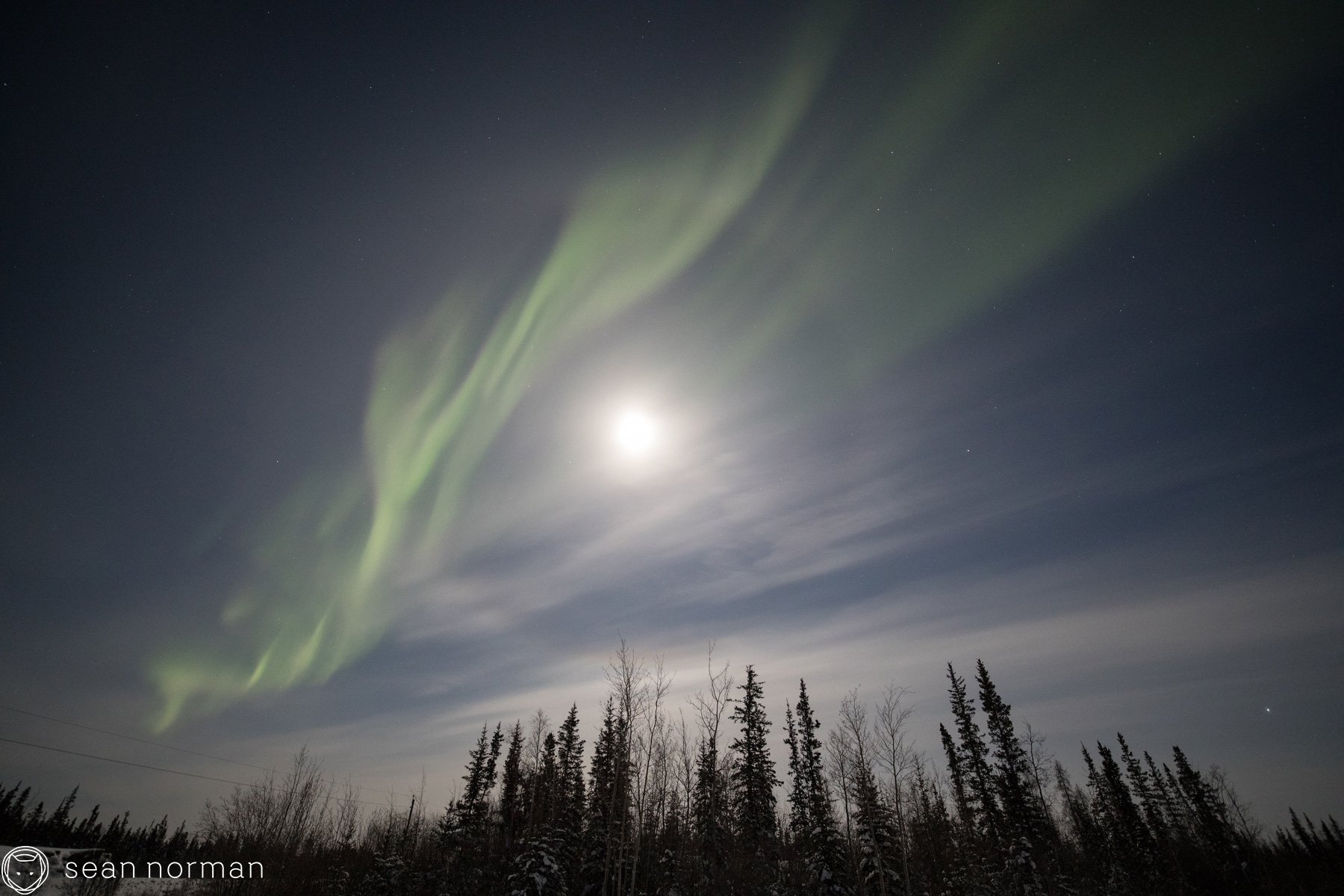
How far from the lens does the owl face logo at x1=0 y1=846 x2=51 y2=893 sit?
3494 cm

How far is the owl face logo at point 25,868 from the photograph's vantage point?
34.9m

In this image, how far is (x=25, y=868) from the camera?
3603 cm

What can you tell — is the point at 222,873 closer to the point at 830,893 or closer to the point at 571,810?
the point at 571,810

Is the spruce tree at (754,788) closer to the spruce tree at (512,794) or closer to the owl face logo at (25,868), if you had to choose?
the spruce tree at (512,794)

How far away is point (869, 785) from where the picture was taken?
31.9 meters

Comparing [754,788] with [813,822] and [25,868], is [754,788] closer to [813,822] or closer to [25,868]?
[813,822]

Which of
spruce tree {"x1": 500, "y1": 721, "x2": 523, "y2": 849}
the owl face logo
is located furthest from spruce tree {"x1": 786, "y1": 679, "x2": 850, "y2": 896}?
the owl face logo

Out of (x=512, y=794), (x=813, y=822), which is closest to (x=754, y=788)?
(x=813, y=822)

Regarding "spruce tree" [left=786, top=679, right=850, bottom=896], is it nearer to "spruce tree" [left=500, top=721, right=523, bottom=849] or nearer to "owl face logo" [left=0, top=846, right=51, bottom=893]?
"spruce tree" [left=500, top=721, right=523, bottom=849]

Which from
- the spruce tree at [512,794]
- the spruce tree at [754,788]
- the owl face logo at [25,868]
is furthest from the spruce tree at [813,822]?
the owl face logo at [25,868]

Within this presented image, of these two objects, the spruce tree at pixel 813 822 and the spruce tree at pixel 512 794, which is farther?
the spruce tree at pixel 512 794

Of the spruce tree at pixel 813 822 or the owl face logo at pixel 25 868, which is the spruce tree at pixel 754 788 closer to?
the spruce tree at pixel 813 822

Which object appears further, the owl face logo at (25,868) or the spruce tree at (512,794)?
the spruce tree at (512,794)

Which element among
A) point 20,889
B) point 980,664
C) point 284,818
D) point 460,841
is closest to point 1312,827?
point 980,664
